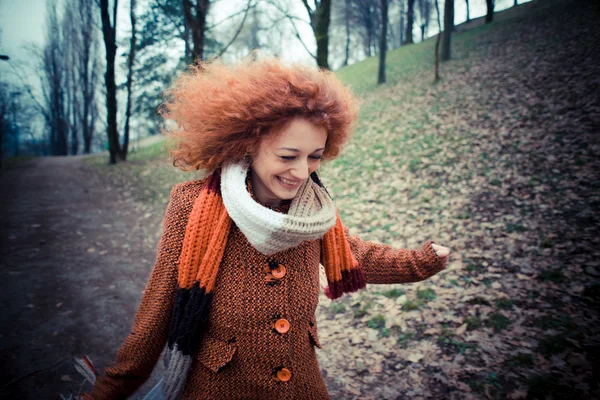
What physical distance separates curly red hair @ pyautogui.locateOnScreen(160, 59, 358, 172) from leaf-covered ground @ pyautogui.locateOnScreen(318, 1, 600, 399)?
8.77ft

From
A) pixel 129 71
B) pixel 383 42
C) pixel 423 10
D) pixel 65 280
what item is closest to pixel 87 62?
pixel 129 71

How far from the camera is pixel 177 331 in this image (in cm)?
137

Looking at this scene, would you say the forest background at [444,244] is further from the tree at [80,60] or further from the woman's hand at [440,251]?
the tree at [80,60]

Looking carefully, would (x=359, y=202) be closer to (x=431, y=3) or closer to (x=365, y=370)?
(x=365, y=370)

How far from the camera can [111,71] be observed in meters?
12.6

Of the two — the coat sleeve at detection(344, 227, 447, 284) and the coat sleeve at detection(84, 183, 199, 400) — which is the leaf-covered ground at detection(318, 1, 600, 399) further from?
the coat sleeve at detection(84, 183, 199, 400)

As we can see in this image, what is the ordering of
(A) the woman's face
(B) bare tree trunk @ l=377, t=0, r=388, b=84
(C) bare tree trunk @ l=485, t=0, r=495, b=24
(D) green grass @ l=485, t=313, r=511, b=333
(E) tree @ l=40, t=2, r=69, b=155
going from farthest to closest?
(E) tree @ l=40, t=2, r=69, b=155, (C) bare tree trunk @ l=485, t=0, r=495, b=24, (B) bare tree trunk @ l=377, t=0, r=388, b=84, (D) green grass @ l=485, t=313, r=511, b=333, (A) the woman's face

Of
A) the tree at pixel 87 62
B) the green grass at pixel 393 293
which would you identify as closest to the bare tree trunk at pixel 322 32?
the green grass at pixel 393 293

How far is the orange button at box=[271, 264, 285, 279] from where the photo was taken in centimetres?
143

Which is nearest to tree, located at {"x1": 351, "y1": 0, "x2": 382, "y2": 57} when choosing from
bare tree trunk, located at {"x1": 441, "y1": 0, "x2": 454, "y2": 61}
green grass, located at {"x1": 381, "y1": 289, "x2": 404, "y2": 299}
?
bare tree trunk, located at {"x1": 441, "y1": 0, "x2": 454, "y2": 61}

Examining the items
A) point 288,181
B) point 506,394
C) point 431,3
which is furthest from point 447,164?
point 431,3

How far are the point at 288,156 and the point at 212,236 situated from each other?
52 cm

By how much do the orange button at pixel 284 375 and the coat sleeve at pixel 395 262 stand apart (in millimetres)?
694

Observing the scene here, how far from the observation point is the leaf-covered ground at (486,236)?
2.80 metres
